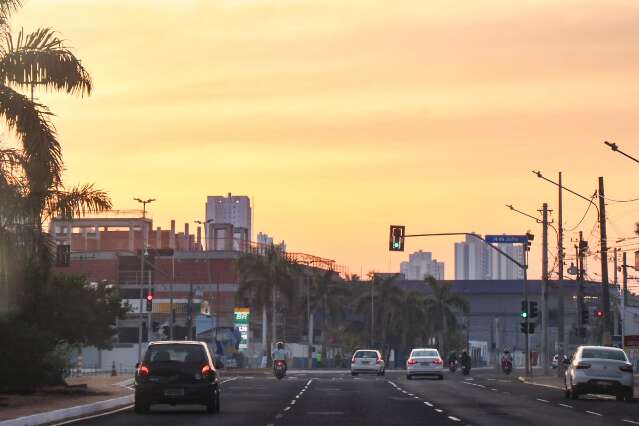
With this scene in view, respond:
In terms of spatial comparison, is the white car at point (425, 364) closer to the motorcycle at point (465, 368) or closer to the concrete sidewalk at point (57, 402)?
the motorcycle at point (465, 368)

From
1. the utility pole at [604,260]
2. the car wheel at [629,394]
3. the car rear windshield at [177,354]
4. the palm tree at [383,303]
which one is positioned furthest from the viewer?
the palm tree at [383,303]

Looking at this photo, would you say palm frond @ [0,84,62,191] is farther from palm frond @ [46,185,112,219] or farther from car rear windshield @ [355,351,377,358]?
car rear windshield @ [355,351,377,358]

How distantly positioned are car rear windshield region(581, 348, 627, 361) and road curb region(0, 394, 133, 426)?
14.6 metres

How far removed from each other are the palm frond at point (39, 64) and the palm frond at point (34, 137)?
0.58m

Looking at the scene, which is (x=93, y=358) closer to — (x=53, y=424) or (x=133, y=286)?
(x=133, y=286)

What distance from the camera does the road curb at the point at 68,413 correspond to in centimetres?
2737

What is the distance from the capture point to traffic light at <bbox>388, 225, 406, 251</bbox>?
199ft

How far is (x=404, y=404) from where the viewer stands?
1523 inches

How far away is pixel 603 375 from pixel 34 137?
21728 millimetres

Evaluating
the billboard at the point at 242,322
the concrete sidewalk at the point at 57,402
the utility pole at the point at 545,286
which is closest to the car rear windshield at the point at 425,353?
the utility pole at the point at 545,286

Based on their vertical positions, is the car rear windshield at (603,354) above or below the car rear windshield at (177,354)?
above

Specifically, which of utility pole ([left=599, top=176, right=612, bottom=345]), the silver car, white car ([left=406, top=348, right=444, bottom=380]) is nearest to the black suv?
the silver car

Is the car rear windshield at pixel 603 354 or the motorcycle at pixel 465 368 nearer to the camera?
the car rear windshield at pixel 603 354

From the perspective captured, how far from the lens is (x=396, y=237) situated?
2409 inches
